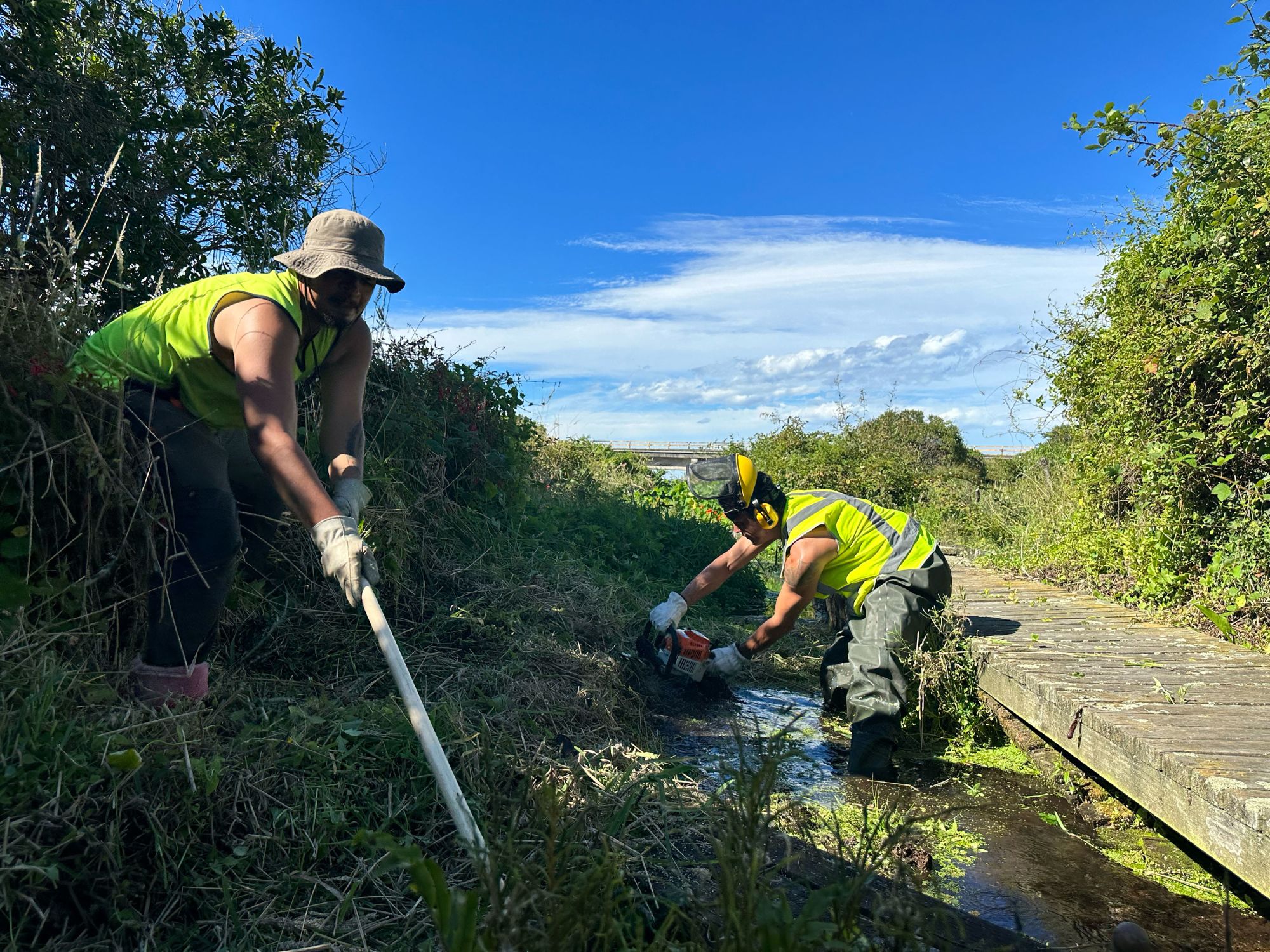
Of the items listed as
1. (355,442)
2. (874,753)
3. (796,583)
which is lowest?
(874,753)

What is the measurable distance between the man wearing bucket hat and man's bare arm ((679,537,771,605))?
2306 mm

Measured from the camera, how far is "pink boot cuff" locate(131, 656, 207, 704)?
257 centimetres

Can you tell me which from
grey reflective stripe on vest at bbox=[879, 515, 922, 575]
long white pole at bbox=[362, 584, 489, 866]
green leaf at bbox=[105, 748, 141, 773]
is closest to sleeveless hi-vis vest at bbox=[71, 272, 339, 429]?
long white pole at bbox=[362, 584, 489, 866]

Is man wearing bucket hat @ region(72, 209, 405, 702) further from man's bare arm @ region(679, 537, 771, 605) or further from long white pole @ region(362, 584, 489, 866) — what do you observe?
man's bare arm @ region(679, 537, 771, 605)

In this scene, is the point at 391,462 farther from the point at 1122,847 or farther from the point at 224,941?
the point at 1122,847

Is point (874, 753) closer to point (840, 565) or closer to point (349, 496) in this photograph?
point (840, 565)

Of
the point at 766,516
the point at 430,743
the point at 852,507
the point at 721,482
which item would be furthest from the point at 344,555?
the point at 852,507

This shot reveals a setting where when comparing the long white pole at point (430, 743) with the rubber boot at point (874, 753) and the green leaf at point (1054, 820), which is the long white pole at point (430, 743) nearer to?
the rubber boot at point (874, 753)

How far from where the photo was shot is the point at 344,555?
7.91 feet

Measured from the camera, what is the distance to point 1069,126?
16.4 feet

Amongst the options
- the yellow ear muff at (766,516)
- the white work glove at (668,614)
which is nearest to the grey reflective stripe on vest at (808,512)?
the yellow ear muff at (766,516)

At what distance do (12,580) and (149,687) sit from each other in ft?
1.68

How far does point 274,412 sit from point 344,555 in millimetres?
505

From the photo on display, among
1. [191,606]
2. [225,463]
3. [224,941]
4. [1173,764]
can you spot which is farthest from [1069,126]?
[224,941]
